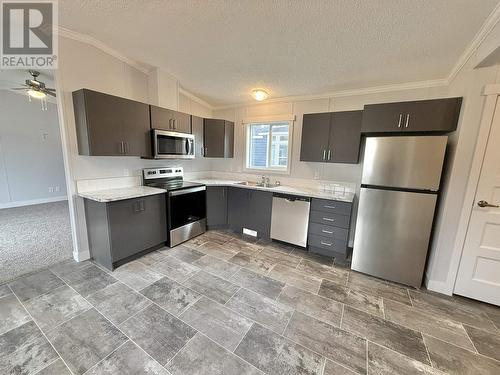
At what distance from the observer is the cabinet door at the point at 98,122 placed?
2.27 meters

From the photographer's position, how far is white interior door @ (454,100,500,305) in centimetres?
193

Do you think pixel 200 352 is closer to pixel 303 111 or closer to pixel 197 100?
pixel 303 111

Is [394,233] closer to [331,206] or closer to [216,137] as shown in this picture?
[331,206]

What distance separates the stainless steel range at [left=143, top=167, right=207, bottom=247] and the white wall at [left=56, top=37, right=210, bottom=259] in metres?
0.31

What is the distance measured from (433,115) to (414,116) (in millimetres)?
163

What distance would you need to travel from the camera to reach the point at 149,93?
317 cm

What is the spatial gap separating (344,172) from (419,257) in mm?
1458

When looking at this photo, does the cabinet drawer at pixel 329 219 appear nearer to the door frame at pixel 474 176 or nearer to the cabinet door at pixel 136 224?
the door frame at pixel 474 176

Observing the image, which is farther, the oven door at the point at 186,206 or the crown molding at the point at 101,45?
the oven door at the point at 186,206

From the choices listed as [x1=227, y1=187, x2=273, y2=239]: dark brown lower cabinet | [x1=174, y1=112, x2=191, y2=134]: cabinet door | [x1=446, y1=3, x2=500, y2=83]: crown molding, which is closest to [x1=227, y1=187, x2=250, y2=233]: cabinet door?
[x1=227, y1=187, x2=273, y2=239]: dark brown lower cabinet

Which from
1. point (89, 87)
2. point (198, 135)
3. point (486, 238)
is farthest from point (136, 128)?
point (486, 238)

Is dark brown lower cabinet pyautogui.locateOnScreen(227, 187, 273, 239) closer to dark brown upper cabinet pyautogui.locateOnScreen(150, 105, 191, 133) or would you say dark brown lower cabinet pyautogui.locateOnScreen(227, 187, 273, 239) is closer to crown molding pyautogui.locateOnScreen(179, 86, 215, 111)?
dark brown upper cabinet pyautogui.locateOnScreen(150, 105, 191, 133)

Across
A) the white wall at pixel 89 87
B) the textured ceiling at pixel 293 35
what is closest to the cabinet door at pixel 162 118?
the white wall at pixel 89 87

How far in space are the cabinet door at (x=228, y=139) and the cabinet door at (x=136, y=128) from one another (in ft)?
4.94
